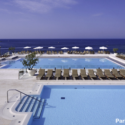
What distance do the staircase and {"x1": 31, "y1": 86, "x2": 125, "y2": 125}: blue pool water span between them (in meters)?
0.24

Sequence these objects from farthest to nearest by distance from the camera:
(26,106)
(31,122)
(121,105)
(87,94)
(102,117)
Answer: (87,94)
(121,105)
(26,106)
(102,117)
(31,122)

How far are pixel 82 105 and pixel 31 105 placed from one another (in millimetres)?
2528

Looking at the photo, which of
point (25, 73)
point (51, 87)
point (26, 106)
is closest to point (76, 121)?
point (26, 106)

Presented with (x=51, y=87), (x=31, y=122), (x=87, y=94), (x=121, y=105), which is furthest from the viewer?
(x=51, y=87)

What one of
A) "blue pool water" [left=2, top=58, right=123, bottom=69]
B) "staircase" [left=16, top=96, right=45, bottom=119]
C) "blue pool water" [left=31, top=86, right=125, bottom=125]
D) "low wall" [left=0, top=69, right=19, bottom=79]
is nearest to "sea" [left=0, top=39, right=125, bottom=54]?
"blue pool water" [left=2, top=58, right=123, bottom=69]

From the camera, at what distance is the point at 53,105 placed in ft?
21.7

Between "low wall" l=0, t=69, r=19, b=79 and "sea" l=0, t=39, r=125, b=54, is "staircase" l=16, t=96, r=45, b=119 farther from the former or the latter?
"sea" l=0, t=39, r=125, b=54

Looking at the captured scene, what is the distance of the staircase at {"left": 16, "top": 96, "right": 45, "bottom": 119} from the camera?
5877 millimetres

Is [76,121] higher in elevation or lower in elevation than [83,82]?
lower

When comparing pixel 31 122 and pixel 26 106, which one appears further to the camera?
pixel 26 106

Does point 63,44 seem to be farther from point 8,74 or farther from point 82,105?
point 82,105

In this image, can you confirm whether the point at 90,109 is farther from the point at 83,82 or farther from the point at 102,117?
the point at 83,82

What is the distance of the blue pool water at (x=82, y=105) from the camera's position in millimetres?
5512

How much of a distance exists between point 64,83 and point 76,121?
3407mm
